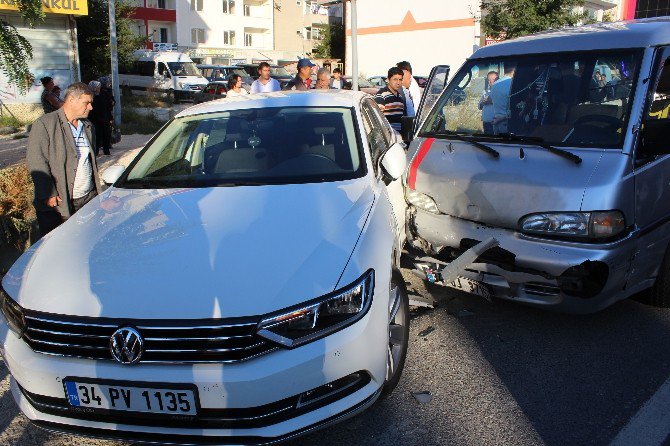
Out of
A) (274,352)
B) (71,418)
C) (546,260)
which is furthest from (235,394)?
(546,260)

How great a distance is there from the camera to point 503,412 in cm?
328

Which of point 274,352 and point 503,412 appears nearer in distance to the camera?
point 274,352

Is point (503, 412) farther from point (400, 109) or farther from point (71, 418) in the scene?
point (400, 109)

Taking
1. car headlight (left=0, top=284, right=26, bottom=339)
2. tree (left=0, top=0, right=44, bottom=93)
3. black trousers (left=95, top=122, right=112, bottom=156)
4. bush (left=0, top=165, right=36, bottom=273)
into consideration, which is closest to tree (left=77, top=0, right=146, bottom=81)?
black trousers (left=95, top=122, right=112, bottom=156)

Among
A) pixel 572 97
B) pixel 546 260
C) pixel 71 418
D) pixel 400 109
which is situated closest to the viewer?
pixel 71 418

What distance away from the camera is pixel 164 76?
32.7 m

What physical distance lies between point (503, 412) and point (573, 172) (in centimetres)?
169

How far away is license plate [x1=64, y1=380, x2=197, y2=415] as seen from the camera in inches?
97.0

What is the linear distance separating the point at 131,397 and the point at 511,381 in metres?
2.22

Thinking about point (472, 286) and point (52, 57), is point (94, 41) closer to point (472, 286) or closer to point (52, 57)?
point (52, 57)

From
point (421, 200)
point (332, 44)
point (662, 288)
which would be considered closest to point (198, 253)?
point (421, 200)

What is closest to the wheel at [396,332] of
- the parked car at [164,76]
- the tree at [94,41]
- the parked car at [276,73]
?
the tree at [94,41]

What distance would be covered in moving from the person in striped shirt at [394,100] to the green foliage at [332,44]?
4617 centimetres

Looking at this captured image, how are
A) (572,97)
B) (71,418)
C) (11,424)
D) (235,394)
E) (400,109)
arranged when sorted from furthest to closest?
(400,109) < (572,97) < (11,424) < (71,418) < (235,394)
